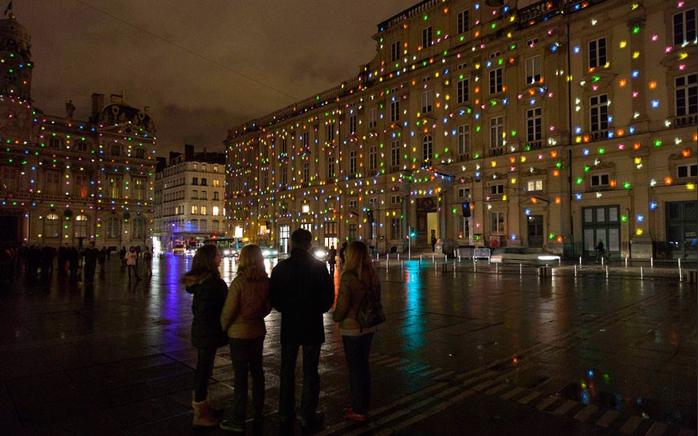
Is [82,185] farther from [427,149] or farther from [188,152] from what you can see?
[427,149]

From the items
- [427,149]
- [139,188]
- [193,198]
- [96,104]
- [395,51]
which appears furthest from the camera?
[193,198]

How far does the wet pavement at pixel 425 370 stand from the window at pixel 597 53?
25216 mm

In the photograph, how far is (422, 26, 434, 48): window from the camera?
43.5 metres

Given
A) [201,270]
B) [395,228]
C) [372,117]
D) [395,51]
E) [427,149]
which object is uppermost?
[395,51]

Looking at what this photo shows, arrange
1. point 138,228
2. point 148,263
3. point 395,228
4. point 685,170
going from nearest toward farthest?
point 148,263, point 685,170, point 395,228, point 138,228

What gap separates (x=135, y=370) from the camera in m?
6.76

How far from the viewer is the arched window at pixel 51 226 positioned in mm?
58097

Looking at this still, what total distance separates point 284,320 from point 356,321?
744 mm

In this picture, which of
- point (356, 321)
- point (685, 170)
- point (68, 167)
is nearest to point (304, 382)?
point (356, 321)

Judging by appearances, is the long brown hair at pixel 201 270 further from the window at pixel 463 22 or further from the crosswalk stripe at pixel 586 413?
the window at pixel 463 22

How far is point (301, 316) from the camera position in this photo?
458 cm

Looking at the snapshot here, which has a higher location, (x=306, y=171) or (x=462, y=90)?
(x=462, y=90)

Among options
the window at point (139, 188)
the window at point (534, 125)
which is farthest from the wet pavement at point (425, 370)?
the window at point (139, 188)

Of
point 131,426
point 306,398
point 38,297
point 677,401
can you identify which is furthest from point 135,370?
point 38,297
